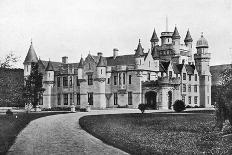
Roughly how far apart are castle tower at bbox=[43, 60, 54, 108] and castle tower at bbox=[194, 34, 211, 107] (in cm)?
2714

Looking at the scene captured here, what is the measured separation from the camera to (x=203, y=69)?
71.9 meters

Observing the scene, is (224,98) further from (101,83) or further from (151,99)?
(101,83)

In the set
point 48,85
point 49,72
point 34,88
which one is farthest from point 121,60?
point 48,85

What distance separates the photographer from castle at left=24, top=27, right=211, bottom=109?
57.2 m

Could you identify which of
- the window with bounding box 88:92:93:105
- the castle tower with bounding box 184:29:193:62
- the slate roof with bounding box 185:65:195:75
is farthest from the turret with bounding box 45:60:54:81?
the castle tower with bounding box 184:29:193:62

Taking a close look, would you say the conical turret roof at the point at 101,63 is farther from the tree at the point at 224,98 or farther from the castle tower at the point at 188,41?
the tree at the point at 224,98

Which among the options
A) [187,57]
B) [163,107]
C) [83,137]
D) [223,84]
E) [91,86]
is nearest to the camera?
[223,84]

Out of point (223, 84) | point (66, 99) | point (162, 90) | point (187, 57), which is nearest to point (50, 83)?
point (66, 99)

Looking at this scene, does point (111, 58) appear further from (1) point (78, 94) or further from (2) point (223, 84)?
(2) point (223, 84)

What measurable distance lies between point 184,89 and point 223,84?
51676 millimetres

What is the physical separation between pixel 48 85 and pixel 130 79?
54.5 ft

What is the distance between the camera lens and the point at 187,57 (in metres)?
76.8

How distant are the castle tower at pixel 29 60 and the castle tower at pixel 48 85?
3.67m

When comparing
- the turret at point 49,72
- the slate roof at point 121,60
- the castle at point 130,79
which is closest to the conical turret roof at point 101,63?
the castle at point 130,79
